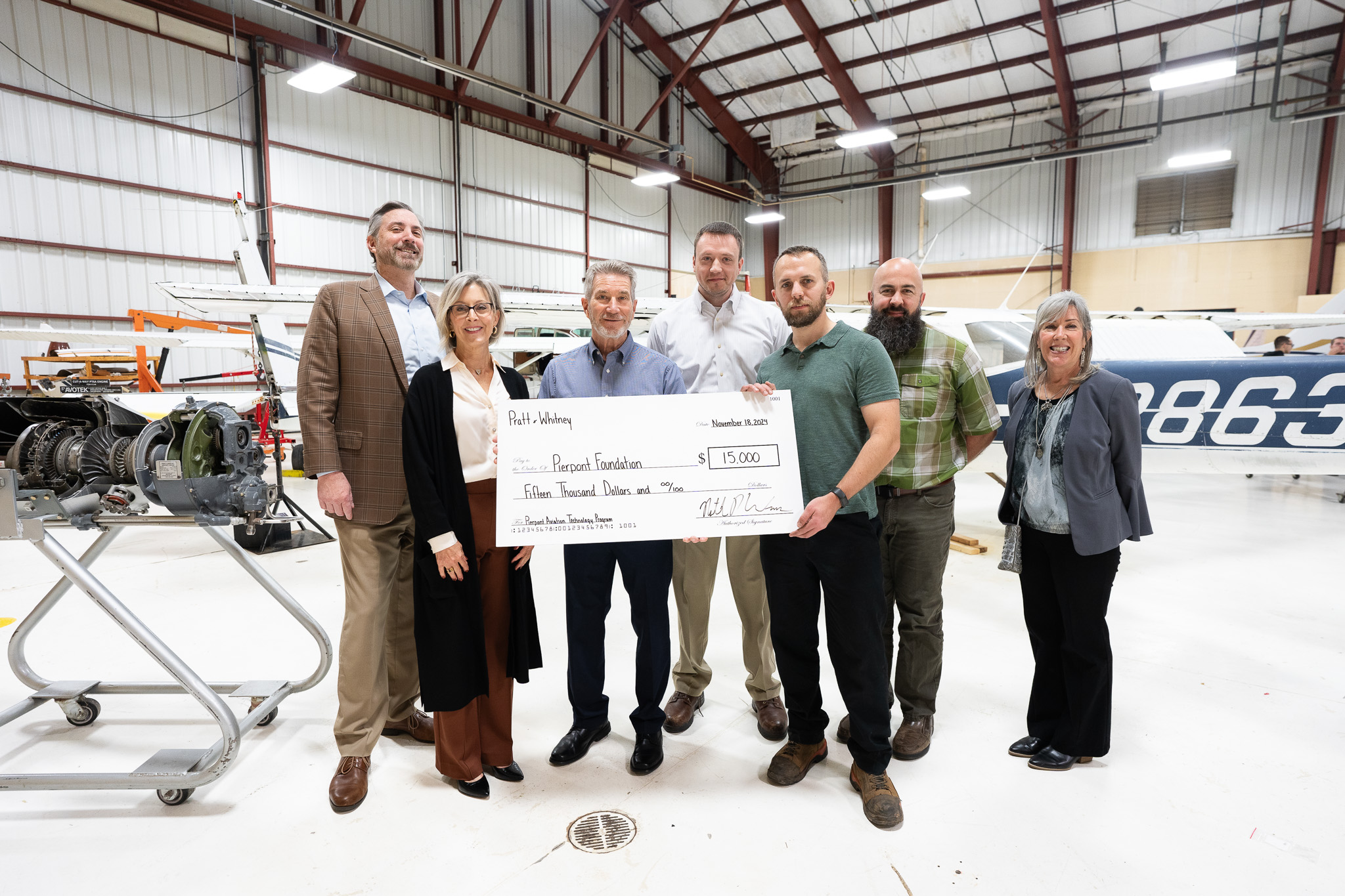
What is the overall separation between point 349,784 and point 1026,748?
2.40 metres

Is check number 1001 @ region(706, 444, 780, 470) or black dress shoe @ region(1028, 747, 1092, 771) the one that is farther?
black dress shoe @ region(1028, 747, 1092, 771)

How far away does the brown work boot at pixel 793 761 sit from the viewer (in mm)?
2271

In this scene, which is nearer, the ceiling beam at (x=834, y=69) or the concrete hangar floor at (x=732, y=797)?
the concrete hangar floor at (x=732, y=797)

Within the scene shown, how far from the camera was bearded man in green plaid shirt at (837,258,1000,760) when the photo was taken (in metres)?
2.38

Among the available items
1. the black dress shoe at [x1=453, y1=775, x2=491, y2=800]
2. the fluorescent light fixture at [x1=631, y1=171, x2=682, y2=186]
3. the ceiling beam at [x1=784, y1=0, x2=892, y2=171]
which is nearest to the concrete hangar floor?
the black dress shoe at [x1=453, y1=775, x2=491, y2=800]

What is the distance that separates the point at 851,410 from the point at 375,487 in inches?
62.7

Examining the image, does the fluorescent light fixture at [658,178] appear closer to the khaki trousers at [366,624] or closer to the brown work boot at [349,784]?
the khaki trousers at [366,624]

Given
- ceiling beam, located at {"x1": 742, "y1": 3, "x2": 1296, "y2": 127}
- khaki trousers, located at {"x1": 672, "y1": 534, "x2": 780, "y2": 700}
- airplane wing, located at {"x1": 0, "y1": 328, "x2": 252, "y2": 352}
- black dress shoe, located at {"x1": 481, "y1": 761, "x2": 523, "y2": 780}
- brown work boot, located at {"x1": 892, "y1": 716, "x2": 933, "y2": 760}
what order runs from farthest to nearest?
1. ceiling beam, located at {"x1": 742, "y1": 3, "x2": 1296, "y2": 127}
2. airplane wing, located at {"x1": 0, "y1": 328, "x2": 252, "y2": 352}
3. khaki trousers, located at {"x1": 672, "y1": 534, "x2": 780, "y2": 700}
4. brown work boot, located at {"x1": 892, "y1": 716, "x2": 933, "y2": 760}
5. black dress shoe, located at {"x1": 481, "y1": 761, "x2": 523, "y2": 780}

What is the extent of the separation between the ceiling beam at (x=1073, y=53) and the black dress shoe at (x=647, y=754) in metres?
17.0

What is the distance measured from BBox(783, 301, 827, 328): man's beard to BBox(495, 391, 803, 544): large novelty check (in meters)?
0.22

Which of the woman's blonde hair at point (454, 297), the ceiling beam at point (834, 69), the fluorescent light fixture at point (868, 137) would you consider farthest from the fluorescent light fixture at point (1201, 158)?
the woman's blonde hair at point (454, 297)

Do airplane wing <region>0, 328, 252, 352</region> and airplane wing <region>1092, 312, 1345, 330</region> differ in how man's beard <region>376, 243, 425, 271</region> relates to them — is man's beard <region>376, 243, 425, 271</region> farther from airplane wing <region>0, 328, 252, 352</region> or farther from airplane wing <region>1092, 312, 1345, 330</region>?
airplane wing <region>1092, 312, 1345, 330</region>

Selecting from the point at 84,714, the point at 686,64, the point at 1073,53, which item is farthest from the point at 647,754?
the point at 1073,53

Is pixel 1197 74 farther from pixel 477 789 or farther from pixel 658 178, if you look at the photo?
pixel 477 789
